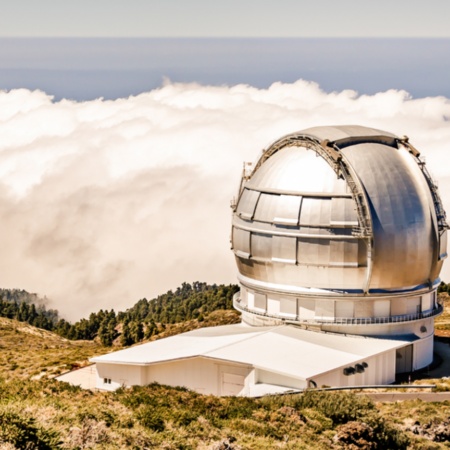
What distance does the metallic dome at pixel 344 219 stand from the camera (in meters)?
42.2

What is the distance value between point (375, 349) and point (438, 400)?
15.8 feet

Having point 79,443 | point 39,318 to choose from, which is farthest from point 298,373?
point 39,318

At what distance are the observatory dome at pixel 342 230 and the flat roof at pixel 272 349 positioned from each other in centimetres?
137

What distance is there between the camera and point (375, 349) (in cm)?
4184

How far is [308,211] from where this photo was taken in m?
42.5

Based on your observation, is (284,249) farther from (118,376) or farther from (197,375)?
(118,376)

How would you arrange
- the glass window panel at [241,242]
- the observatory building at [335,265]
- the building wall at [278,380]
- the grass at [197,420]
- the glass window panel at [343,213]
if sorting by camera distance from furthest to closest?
1. the glass window panel at [241,242]
2. the glass window panel at [343,213]
3. the observatory building at [335,265]
4. the building wall at [278,380]
5. the grass at [197,420]

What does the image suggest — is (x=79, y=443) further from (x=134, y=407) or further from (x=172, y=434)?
(x=134, y=407)

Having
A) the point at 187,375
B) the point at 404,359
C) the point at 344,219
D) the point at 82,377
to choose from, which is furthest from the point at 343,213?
the point at 82,377

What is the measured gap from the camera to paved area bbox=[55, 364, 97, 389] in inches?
1636

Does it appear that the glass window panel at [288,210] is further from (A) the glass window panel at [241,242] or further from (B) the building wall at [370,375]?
(B) the building wall at [370,375]

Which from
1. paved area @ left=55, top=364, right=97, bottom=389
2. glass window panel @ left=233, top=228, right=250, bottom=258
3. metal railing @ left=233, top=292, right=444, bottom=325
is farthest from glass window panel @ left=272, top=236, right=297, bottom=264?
paved area @ left=55, top=364, right=97, bottom=389

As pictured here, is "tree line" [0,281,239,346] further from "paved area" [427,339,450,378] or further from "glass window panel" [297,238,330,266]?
"glass window panel" [297,238,330,266]

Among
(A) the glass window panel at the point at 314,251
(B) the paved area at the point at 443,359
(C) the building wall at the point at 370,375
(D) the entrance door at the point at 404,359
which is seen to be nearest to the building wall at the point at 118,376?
(C) the building wall at the point at 370,375
